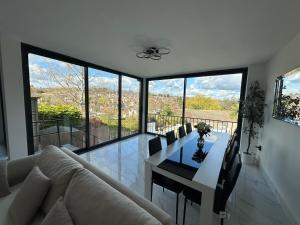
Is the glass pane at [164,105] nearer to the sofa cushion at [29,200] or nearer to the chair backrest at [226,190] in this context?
the chair backrest at [226,190]

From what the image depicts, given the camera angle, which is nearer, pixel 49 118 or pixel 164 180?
pixel 164 180

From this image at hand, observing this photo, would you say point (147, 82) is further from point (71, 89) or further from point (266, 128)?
point (266, 128)

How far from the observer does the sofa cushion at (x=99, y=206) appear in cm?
78

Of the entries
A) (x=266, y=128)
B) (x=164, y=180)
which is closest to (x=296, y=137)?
(x=266, y=128)

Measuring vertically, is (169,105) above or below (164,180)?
above

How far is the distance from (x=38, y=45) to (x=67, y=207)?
2.90m

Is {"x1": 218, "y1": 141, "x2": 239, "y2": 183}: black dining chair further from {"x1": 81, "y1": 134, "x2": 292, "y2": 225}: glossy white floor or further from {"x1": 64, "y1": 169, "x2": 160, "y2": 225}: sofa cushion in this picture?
{"x1": 64, "y1": 169, "x2": 160, "y2": 225}: sofa cushion

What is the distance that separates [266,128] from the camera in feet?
9.84

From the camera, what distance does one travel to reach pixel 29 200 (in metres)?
1.13

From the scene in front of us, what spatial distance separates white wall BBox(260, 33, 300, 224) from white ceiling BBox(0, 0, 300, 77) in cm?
25

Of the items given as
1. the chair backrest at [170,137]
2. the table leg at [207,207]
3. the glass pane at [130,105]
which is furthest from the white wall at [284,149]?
the glass pane at [130,105]

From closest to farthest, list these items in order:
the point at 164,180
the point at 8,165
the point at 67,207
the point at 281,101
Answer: the point at 67,207 → the point at 8,165 → the point at 164,180 → the point at 281,101

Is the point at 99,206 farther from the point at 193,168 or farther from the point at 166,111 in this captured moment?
the point at 166,111

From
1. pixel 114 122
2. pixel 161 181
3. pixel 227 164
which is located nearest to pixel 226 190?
pixel 227 164
